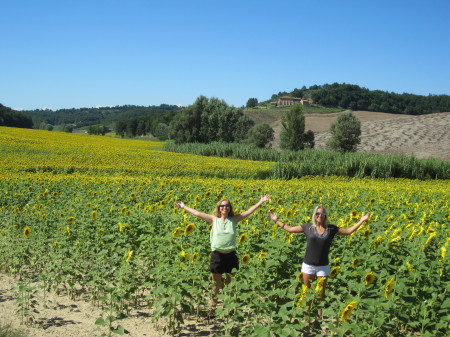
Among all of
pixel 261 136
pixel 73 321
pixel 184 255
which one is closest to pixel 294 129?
pixel 261 136

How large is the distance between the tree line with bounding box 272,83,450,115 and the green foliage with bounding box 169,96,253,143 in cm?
6174

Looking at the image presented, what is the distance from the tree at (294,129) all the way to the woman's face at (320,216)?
45496 mm

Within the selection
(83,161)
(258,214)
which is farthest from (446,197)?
(83,161)

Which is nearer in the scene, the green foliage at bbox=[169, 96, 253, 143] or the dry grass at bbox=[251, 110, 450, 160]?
the dry grass at bbox=[251, 110, 450, 160]

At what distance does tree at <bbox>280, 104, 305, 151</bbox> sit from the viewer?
50281mm

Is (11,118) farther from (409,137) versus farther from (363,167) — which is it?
(363,167)

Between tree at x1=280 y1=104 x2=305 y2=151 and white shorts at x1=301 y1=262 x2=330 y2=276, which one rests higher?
tree at x1=280 y1=104 x2=305 y2=151

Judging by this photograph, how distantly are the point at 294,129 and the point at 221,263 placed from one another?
151 ft

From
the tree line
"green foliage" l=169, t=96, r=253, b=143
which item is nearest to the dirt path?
"green foliage" l=169, t=96, r=253, b=143

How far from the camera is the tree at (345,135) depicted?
163ft

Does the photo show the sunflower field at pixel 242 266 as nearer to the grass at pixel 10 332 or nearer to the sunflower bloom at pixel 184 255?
the sunflower bloom at pixel 184 255

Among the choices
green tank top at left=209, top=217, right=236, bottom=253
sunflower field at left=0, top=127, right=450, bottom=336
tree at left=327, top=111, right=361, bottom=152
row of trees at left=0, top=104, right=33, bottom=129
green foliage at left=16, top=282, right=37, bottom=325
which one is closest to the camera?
sunflower field at left=0, top=127, right=450, bottom=336

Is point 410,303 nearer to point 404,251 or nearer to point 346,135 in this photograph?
point 404,251

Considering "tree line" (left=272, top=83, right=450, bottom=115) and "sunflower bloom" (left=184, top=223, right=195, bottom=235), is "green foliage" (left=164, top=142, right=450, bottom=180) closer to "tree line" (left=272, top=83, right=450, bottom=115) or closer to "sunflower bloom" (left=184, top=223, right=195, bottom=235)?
"sunflower bloom" (left=184, top=223, right=195, bottom=235)
